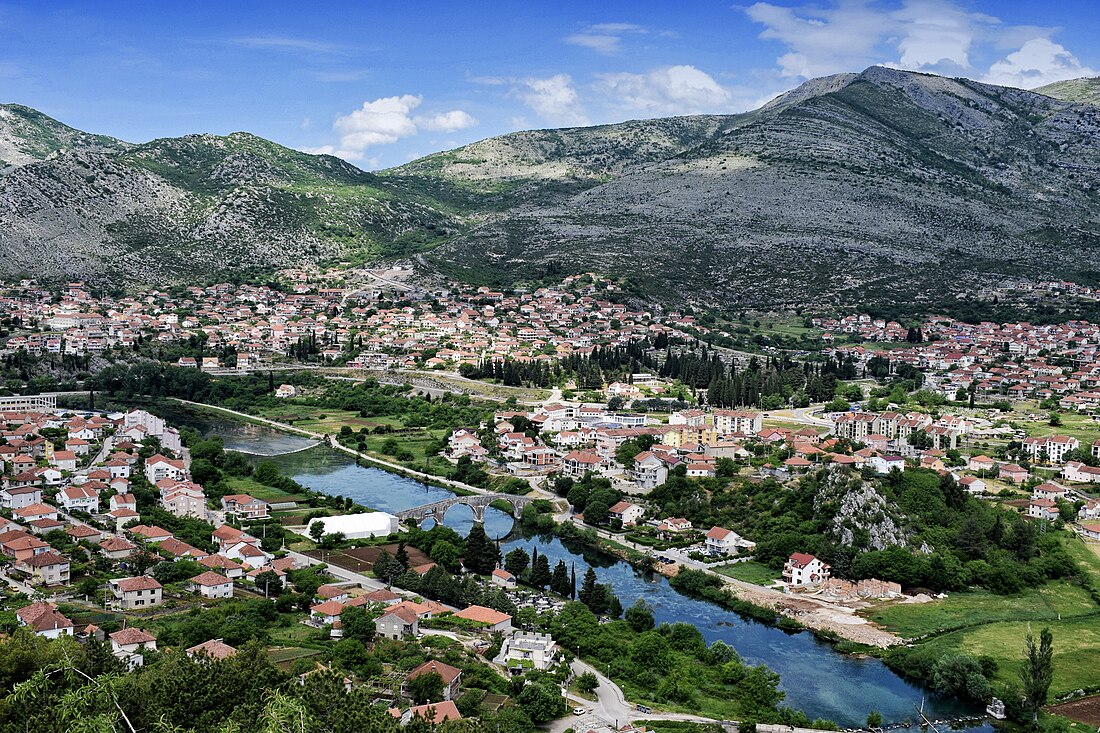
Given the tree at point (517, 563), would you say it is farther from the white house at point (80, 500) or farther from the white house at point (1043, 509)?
the white house at point (1043, 509)

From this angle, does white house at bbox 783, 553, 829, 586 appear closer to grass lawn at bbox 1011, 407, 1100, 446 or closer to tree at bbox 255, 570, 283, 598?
tree at bbox 255, 570, 283, 598

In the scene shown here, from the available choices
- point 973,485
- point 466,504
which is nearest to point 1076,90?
point 973,485

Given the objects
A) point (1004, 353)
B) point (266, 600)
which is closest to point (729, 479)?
point (266, 600)

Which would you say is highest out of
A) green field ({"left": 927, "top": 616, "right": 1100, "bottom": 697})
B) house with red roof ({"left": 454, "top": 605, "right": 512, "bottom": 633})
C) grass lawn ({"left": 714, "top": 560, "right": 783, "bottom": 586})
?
house with red roof ({"left": 454, "top": 605, "right": 512, "bottom": 633})

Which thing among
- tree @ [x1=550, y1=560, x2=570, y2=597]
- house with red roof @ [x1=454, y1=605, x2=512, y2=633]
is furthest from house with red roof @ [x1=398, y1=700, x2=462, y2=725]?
tree @ [x1=550, y1=560, x2=570, y2=597]

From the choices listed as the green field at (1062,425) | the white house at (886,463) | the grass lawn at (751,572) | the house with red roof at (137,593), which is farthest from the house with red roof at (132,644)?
the green field at (1062,425)

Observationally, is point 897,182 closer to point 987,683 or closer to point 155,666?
point 987,683
